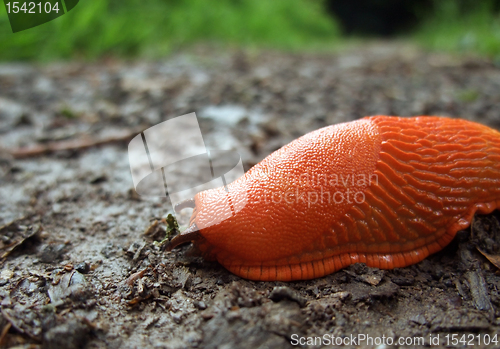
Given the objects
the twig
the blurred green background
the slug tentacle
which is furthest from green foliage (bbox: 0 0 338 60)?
the slug tentacle

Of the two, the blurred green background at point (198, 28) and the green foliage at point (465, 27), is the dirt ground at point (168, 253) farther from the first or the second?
the green foliage at point (465, 27)

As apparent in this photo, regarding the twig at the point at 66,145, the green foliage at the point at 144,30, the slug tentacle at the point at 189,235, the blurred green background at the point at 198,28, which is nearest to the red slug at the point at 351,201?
the slug tentacle at the point at 189,235

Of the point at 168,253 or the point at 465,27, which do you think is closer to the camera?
the point at 168,253

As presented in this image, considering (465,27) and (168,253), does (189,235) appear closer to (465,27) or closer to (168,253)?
(168,253)

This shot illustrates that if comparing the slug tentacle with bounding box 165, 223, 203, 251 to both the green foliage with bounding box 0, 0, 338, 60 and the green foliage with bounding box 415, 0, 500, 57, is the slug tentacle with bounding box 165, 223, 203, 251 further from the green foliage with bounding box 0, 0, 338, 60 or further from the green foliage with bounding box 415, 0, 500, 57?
the green foliage with bounding box 415, 0, 500, 57

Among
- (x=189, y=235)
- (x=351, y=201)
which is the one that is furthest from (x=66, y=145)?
(x=351, y=201)

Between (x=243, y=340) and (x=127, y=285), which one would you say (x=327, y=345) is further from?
(x=127, y=285)

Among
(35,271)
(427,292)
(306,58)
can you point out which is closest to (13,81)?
(35,271)
